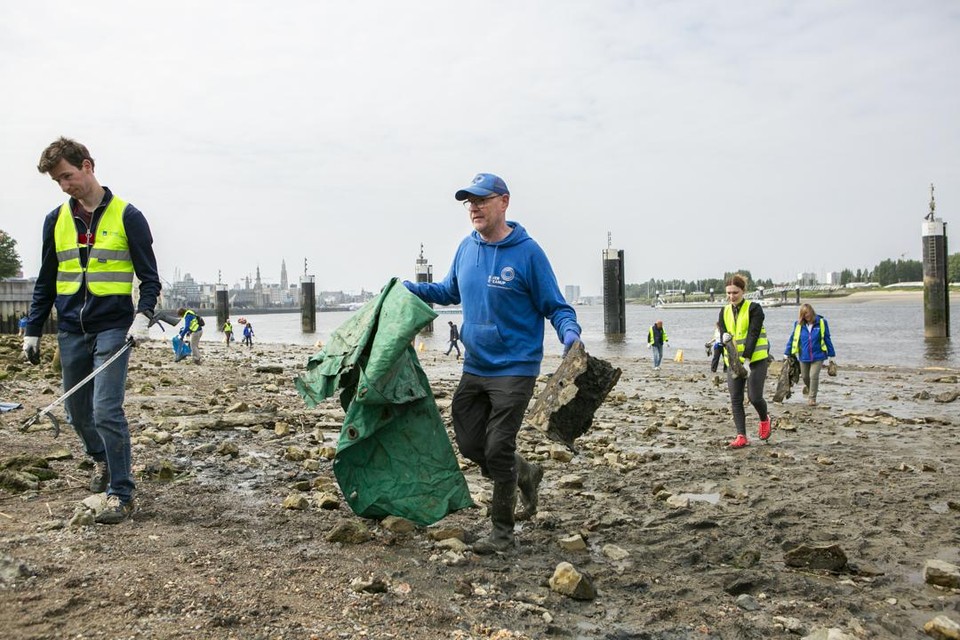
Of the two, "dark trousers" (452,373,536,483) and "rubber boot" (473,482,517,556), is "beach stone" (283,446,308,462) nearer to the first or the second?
"dark trousers" (452,373,536,483)

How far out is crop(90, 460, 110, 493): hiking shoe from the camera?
5117 millimetres

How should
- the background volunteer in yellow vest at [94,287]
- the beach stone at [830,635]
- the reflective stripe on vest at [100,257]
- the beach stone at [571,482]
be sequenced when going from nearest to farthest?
the beach stone at [830,635] → the background volunteer in yellow vest at [94,287] → the reflective stripe on vest at [100,257] → the beach stone at [571,482]

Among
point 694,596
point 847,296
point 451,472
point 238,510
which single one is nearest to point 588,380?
point 451,472

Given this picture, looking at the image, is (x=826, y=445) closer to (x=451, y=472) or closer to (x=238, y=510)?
(x=451, y=472)

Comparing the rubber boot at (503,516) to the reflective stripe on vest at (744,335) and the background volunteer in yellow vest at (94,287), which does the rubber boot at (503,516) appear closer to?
the background volunteer in yellow vest at (94,287)

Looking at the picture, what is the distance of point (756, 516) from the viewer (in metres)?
5.49

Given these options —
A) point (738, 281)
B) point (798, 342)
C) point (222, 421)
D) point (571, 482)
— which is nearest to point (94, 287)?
point (571, 482)

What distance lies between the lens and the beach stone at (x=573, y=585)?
3.83 m

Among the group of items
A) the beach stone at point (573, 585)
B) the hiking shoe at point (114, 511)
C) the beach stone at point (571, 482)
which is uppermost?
the hiking shoe at point (114, 511)

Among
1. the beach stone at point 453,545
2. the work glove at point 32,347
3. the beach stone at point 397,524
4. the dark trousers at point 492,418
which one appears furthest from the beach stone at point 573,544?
the work glove at point 32,347

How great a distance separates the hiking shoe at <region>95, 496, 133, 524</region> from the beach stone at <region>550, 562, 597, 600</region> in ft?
8.36

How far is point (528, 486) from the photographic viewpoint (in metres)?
5.16

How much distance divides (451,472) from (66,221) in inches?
115

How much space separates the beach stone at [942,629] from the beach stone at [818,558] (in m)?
0.82
